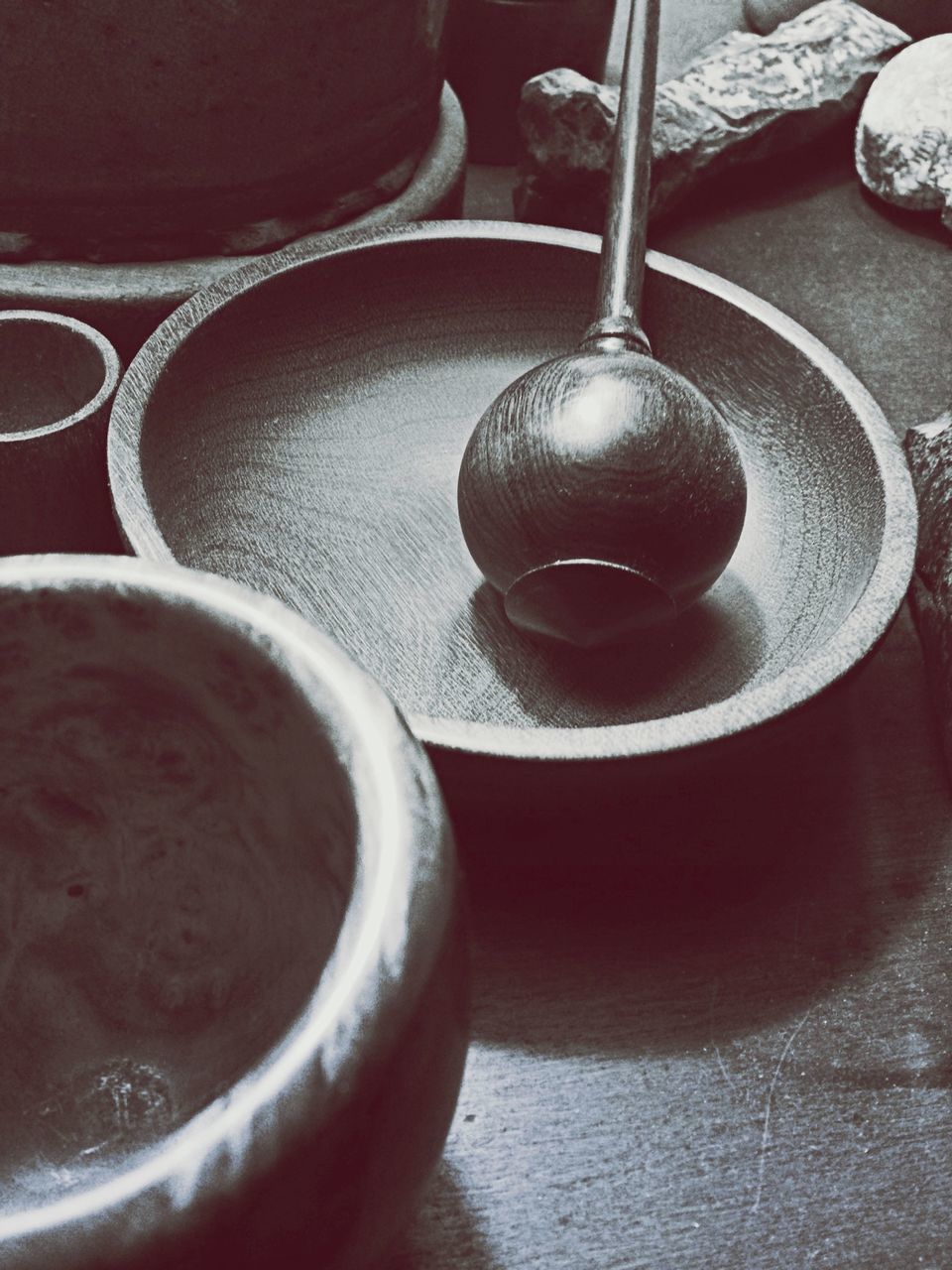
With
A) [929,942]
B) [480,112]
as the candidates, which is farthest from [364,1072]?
[480,112]

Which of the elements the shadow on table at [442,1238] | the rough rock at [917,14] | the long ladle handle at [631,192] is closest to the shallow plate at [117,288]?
the long ladle handle at [631,192]

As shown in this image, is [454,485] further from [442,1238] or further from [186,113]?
[442,1238]

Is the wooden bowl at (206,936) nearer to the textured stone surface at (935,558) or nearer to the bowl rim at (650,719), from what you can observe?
the bowl rim at (650,719)

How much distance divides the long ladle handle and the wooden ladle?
10 centimetres

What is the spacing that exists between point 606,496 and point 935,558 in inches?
12.1

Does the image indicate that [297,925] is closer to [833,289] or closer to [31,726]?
[31,726]

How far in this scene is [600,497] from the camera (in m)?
0.76

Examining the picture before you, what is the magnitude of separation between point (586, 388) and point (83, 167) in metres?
0.54

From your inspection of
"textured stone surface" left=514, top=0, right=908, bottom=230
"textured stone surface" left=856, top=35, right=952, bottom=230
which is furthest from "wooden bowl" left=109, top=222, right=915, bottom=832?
"textured stone surface" left=856, top=35, right=952, bottom=230

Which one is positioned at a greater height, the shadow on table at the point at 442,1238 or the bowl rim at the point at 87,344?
the bowl rim at the point at 87,344

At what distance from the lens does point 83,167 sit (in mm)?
1051

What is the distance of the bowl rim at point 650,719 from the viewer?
61 centimetres

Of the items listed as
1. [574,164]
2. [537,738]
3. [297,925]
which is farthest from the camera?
[574,164]

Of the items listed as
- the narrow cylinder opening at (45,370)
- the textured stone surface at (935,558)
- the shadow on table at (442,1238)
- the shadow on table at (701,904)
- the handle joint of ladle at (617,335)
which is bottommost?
the shadow on table at (442,1238)
